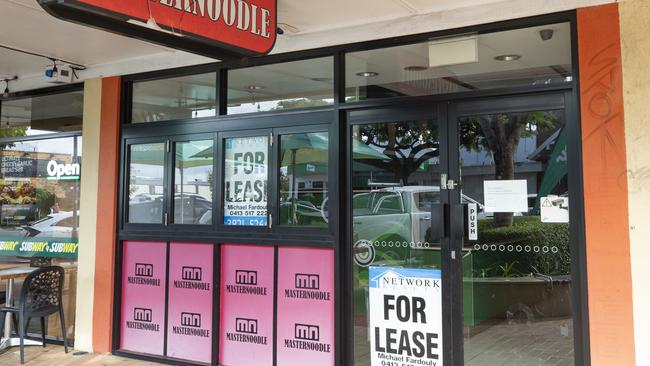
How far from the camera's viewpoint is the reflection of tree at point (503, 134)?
3.68 meters

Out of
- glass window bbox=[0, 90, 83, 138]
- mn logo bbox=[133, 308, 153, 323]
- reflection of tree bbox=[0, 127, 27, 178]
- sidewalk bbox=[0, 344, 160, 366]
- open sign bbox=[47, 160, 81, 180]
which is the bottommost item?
sidewalk bbox=[0, 344, 160, 366]

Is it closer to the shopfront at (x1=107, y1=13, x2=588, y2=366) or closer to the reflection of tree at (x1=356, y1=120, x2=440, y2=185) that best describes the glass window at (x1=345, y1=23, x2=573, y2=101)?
the shopfront at (x1=107, y1=13, x2=588, y2=366)

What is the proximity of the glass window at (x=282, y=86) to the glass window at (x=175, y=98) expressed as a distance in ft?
0.83

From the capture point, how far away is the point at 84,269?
214 inches

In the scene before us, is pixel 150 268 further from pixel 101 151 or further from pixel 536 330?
pixel 536 330

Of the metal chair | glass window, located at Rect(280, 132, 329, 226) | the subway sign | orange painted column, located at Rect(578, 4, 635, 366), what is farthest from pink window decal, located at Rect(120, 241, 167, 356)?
orange painted column, located at Rect(578, 4, 635, 366)

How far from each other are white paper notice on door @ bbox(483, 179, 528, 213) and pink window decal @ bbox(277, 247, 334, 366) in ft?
4.26

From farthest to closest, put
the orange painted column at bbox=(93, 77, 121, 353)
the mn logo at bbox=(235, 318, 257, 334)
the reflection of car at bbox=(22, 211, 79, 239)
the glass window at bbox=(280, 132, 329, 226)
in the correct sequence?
the reflection of car at bbox=(22, 211, 79, 239) < the orange painted column at bbox=(93, 77, 121, 353) < the mn logo at bbox=(235, 318, 257, 334) < the glass window at bbox=(280, 132, 329, 226)

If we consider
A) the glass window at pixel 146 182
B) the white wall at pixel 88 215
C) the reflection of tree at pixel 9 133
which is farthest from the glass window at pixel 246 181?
the reflection of tree at pixel 9 133

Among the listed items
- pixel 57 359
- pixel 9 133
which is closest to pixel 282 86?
pixel 57 359

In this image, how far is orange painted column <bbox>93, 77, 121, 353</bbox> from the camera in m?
5.26

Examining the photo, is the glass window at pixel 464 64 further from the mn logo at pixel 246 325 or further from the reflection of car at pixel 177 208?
the mn logo at pixel 246 325

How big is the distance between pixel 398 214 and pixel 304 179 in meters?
0.87

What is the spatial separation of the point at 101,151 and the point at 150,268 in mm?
1333
